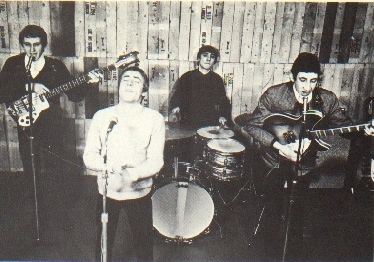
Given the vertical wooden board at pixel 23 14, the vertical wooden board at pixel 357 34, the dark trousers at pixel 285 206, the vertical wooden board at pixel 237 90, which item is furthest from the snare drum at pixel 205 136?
the vertical wooden board at pixel 23 14

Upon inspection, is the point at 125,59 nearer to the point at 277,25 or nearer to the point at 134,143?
the point at 134,143

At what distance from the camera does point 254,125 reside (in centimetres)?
276

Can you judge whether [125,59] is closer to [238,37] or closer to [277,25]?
[238,37]

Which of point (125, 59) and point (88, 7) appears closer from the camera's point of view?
point (125, 59)

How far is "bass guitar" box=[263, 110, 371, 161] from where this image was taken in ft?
8.73

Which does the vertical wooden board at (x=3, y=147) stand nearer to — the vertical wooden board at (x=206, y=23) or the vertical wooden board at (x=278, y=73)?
the vertical wooden board at (x=206, y=23)

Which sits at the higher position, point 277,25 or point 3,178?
point 277,25

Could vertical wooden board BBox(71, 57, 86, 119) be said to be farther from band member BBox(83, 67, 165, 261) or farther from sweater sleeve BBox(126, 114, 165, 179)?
sweater sleeve BBox(126, 114, 165, 179)

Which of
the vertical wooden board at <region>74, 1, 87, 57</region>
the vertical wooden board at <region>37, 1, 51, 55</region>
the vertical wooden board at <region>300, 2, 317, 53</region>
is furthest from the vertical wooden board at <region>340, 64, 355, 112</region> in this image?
the vertical wooden board at <region>37, 1, 51, 55</region>

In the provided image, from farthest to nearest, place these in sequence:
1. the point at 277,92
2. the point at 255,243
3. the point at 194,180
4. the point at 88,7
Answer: the point at 88,7 → the point at 255,243 → the point at 194,180 → the point at 277,92

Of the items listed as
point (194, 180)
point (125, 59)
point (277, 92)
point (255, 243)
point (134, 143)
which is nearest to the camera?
point (134, 143)

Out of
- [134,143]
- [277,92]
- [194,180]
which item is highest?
[277,92]

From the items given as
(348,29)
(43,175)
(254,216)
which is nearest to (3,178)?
(43,175)

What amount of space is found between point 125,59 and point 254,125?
1375mm
